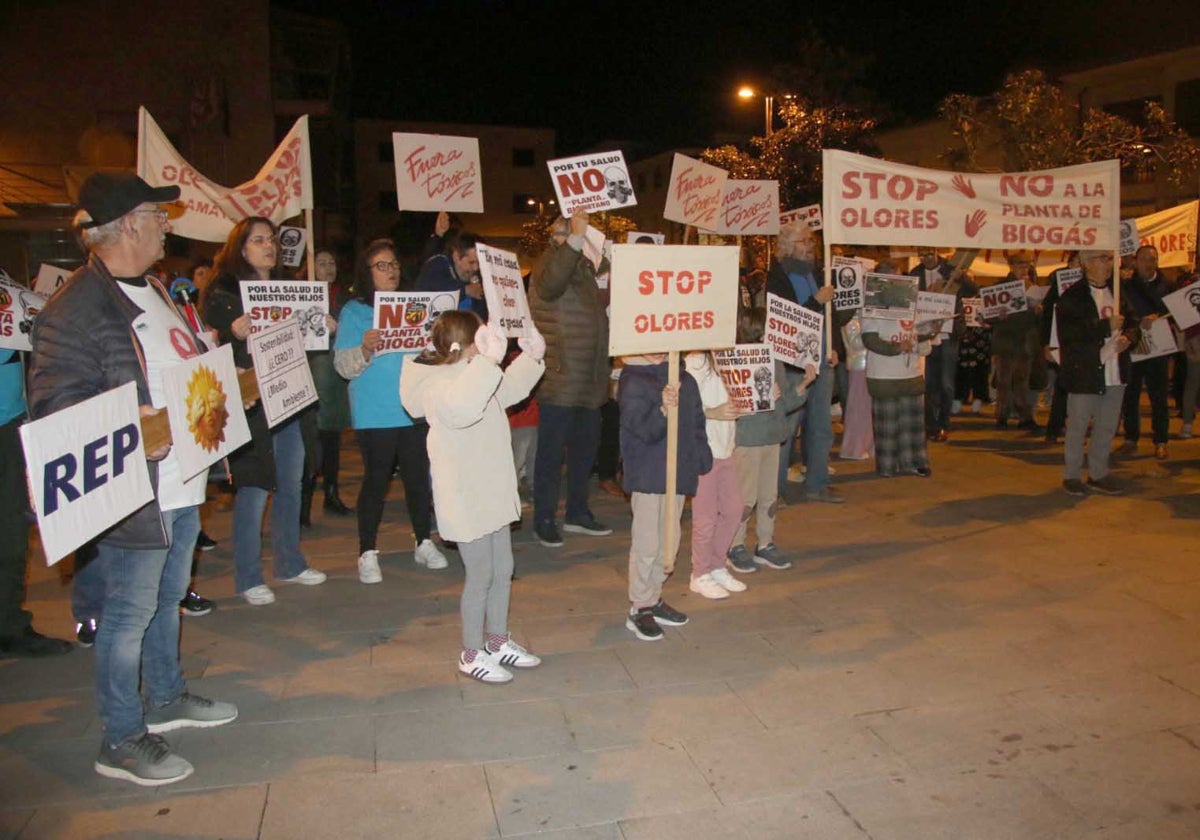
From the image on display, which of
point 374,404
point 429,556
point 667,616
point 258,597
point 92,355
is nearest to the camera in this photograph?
point 92,355

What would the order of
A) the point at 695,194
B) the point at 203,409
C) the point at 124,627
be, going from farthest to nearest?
the point at 695,194, the point at 203,409, the point at 124,627

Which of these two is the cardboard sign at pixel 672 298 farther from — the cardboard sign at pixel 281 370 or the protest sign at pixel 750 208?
the protest sign at pixel 750 208

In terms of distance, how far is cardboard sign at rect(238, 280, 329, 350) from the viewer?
5762 mm

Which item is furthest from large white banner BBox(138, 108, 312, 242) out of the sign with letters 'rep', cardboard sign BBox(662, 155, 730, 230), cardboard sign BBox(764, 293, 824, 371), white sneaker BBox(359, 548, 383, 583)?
the sign with letters 'rep'

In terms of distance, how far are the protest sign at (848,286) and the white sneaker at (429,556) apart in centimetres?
494

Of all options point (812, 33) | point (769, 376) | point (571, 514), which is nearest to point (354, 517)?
point (571, 514)

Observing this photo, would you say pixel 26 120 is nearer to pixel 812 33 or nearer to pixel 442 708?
pixel 812 33

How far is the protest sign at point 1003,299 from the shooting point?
12.7 m

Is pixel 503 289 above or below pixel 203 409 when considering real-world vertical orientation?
above

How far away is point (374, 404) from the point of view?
6293mm

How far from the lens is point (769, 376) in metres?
6.20

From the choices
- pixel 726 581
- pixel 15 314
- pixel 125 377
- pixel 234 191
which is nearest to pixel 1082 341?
pixel 726 581

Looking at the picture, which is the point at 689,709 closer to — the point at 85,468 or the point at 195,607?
the point at 85,468

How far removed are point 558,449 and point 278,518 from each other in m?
2.19
